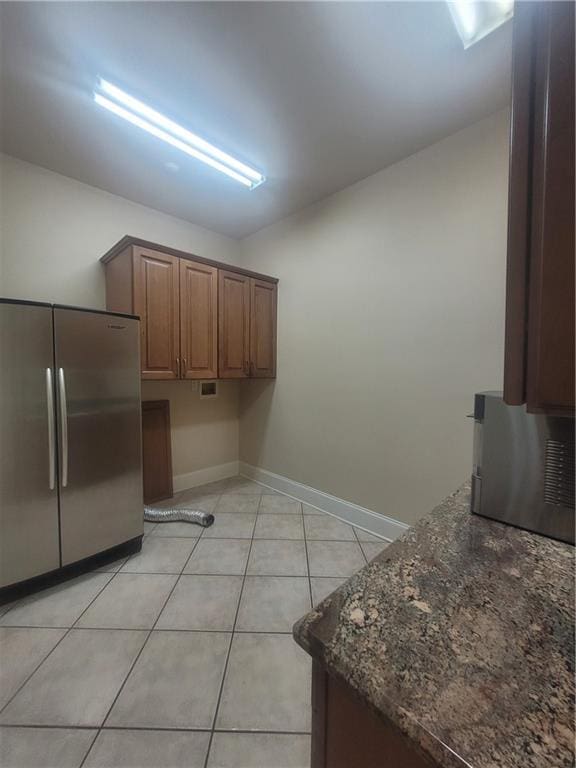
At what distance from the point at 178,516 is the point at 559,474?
2.43 metres

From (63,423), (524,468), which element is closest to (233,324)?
(63,423)

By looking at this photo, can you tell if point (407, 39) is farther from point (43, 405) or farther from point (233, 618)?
A: point (233, 618)

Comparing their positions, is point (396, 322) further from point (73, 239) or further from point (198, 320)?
point (73, 239)

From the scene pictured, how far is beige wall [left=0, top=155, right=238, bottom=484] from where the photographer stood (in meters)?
1.98

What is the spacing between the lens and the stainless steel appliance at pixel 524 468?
2.60 ft

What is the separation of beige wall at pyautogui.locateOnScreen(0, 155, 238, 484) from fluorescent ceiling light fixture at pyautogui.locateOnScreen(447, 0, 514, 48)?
94.2 inches

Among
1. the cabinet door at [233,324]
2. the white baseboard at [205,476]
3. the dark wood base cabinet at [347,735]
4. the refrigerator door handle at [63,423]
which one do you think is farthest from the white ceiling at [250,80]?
the white baseboard at [205,476]

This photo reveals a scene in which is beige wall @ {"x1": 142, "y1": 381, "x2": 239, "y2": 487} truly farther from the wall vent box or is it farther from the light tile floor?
the light tile floor

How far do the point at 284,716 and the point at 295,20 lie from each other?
273 centimetres

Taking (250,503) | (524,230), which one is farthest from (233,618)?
(524,230)

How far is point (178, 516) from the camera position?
235 cm

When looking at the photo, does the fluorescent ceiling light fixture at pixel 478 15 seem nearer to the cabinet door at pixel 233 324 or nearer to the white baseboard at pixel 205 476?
the cabinet door at pixel 233 324

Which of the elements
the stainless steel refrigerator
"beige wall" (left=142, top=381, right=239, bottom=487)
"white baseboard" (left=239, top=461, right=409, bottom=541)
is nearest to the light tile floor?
"white baseboard" (left=239, top=461, right=409, bottom=541)

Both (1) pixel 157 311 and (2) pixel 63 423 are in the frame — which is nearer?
(2) pixel 63 423
